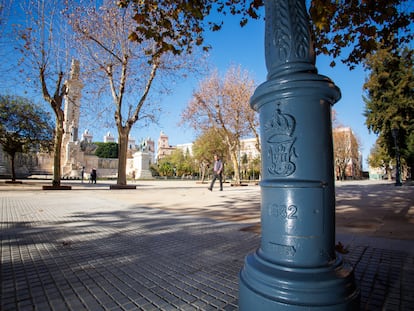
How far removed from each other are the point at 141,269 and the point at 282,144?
1.95m

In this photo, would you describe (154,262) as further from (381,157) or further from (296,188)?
(381,157)

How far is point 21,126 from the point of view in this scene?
1812 centimetres

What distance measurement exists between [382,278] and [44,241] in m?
4.05

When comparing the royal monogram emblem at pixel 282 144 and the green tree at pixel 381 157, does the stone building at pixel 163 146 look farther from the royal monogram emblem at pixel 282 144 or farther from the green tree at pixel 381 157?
the royal monogram emblem at pixel 282 144

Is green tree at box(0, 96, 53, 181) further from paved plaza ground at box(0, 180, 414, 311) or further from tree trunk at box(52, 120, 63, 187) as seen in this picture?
paved plaza ground at box(0, 180, 414, 311)

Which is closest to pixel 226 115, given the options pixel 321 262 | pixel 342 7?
pixel 342 7

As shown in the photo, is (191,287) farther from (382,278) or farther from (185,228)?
(185,228)

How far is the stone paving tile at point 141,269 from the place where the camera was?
1832 millimetres

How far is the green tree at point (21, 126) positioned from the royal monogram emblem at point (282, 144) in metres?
21.7

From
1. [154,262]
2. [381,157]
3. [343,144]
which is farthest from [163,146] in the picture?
[154,262]

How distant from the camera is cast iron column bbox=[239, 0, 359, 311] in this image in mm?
1240

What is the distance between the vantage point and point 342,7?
498 centimetres

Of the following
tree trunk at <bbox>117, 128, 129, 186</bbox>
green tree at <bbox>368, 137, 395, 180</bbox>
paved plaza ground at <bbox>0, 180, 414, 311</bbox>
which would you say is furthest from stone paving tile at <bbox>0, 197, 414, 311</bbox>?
green tree at <bbox>368, 137, 395, 180</bbox>

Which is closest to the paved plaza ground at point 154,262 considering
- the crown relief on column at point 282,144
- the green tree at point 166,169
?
the crown relief on column at point 282,144
